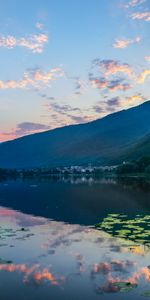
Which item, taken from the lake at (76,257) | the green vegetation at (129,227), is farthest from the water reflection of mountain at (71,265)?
the green vegetation at (129,227)

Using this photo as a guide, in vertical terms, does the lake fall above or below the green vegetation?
below

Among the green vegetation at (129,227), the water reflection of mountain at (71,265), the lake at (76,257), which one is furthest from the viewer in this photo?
the green vegetation at (129,227)

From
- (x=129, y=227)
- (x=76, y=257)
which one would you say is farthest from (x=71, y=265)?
(x=129, y=227)

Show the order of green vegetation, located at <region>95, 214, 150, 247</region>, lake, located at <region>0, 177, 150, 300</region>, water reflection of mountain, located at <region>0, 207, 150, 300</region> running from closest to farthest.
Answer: water reflection of mountain, located at <region>0, 207, 150, 300</region> → lake, located at <region>0, 177, 150, 300</region> → green vegetation, located at <region>95, 214, 150, 247</region>

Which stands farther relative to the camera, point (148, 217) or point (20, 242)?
point (148, 217)

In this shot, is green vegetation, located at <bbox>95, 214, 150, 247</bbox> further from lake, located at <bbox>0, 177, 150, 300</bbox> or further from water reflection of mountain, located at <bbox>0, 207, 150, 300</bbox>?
water reflection of mountain, located at <bbox>0, 207, 150, 300</bbox>

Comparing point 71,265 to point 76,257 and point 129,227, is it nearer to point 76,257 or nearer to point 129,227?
point 76,257

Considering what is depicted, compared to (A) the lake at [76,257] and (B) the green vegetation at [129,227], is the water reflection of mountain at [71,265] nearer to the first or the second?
(A) the lake at [76,257]

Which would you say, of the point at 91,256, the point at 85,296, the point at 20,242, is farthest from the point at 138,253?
the point at 20,242

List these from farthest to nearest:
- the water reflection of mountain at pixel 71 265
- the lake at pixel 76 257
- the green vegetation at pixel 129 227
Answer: the green vegetation at pixel 129 227 → the lake at pixel 76 257 → the water reflection of mountain at pixel 71 265

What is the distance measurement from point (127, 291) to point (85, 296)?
2.47 meters

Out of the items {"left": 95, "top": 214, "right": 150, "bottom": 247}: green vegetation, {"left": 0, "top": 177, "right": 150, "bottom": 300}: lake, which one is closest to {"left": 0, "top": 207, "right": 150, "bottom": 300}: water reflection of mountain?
{"left": 0, "top": 177, "right": 150, "bottom": 300}: lake

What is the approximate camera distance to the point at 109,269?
26.3 meters

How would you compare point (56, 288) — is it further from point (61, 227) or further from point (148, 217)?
point (148, 217)
